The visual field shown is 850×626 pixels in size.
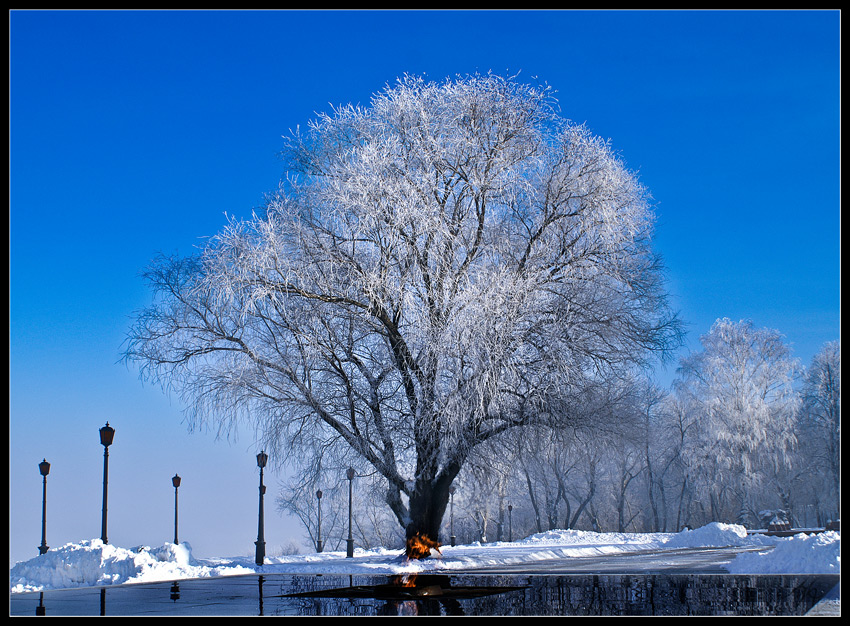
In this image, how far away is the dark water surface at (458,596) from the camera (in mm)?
9383

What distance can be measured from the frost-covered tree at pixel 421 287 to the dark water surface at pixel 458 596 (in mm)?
4198

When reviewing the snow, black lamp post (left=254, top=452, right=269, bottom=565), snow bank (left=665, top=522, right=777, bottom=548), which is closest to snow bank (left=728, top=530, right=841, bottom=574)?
the snow

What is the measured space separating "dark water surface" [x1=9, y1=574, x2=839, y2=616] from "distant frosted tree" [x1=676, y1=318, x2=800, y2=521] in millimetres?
29157

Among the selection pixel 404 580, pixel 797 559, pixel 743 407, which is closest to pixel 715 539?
pixel 743 407

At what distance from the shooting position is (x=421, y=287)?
1858cm

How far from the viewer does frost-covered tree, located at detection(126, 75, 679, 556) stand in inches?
695

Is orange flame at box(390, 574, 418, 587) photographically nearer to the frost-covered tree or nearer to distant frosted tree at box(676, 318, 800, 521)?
the frost-covered tree

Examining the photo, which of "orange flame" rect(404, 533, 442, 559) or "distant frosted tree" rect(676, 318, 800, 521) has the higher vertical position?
"distant frosted tree" rect(676, 318, 800, 521)

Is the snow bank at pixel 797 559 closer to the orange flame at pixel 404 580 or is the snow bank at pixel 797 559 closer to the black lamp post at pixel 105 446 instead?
the orange flame at pixel 404 580
